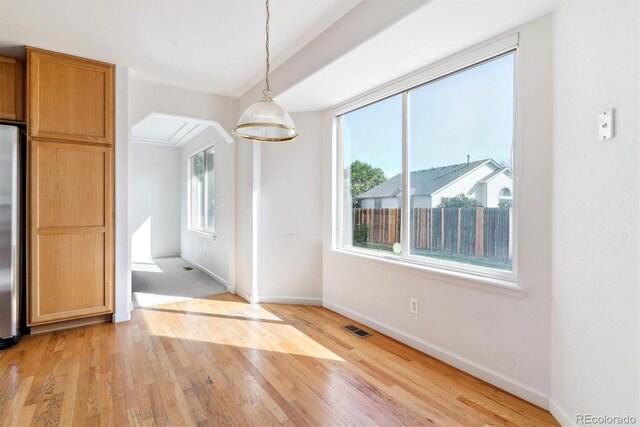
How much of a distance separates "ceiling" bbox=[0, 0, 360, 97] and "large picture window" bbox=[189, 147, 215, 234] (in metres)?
2.56

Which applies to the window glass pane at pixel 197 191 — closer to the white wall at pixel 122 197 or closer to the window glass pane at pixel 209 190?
the window glass pane at pixel 209 190

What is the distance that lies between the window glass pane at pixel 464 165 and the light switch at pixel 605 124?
25.7 inches

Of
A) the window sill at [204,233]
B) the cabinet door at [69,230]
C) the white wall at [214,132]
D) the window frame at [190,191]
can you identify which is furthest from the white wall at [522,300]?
the window frame at [190,191]

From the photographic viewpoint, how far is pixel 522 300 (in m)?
1.95

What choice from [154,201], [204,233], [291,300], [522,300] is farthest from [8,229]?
[154,201]

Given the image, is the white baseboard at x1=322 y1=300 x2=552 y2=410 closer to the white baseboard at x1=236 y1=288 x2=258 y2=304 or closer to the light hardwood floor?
the light hardwood floor

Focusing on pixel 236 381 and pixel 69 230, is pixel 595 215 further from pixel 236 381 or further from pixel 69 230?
pixel 69 230

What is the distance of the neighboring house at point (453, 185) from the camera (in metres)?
2.17

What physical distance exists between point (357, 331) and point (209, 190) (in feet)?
13.0

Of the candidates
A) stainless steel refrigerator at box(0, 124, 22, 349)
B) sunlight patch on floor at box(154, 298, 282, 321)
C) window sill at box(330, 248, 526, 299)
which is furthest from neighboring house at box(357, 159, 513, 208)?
stainless steel refrigerator at box(0, 124, 22, 349)

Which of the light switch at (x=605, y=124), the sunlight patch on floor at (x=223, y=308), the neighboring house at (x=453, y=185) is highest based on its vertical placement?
the light switch at (x=605, y=124)

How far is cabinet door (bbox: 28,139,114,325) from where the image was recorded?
9.26 ft

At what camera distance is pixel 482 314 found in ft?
7.06

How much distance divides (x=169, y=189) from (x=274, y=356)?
232 inches
